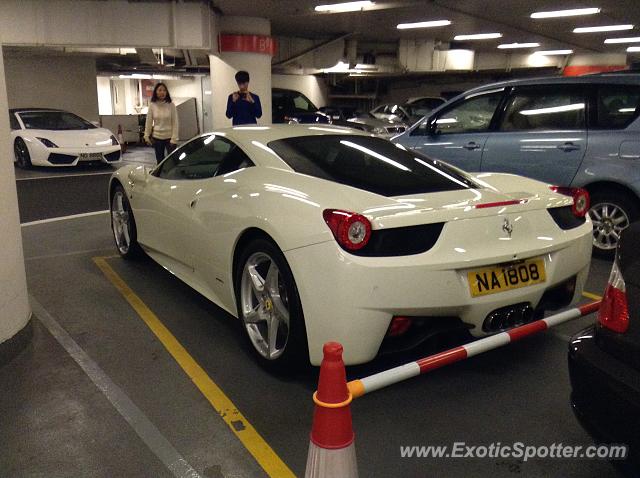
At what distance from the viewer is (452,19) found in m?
16.2

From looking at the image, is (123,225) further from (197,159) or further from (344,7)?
(344,7)

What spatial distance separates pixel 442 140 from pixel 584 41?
18.1m

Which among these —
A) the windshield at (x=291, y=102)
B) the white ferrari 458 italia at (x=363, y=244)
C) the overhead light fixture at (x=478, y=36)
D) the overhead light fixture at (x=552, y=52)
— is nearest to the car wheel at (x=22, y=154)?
the windshield at (x=291, y=102)

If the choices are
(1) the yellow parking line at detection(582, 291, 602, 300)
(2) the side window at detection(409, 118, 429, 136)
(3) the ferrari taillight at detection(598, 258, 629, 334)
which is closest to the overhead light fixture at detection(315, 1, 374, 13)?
(2) the side window at detection(409, 118, 429, 136)

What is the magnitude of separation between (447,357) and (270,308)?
1.04 meters

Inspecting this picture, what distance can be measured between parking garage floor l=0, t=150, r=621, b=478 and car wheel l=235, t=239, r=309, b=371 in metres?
0.16

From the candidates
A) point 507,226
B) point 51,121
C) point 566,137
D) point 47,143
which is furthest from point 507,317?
point 51,121

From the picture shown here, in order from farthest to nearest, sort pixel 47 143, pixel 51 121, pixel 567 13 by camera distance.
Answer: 1. pixel 567 13
2. pixel 51 121
3. pixel 47 143

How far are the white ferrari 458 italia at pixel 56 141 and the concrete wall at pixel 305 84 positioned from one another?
1214 centimetres

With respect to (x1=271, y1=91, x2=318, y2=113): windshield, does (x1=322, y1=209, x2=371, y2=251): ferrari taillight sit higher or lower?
lower

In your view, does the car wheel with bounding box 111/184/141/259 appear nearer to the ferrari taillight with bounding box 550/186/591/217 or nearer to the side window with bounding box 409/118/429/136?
the side window with bounding box 409/118/429/136

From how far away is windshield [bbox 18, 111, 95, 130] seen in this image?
1180cm

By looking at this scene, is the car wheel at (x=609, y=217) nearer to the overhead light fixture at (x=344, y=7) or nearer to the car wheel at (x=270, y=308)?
the car wheel at (x=270, y=308)

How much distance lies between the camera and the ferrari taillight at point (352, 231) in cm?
246
